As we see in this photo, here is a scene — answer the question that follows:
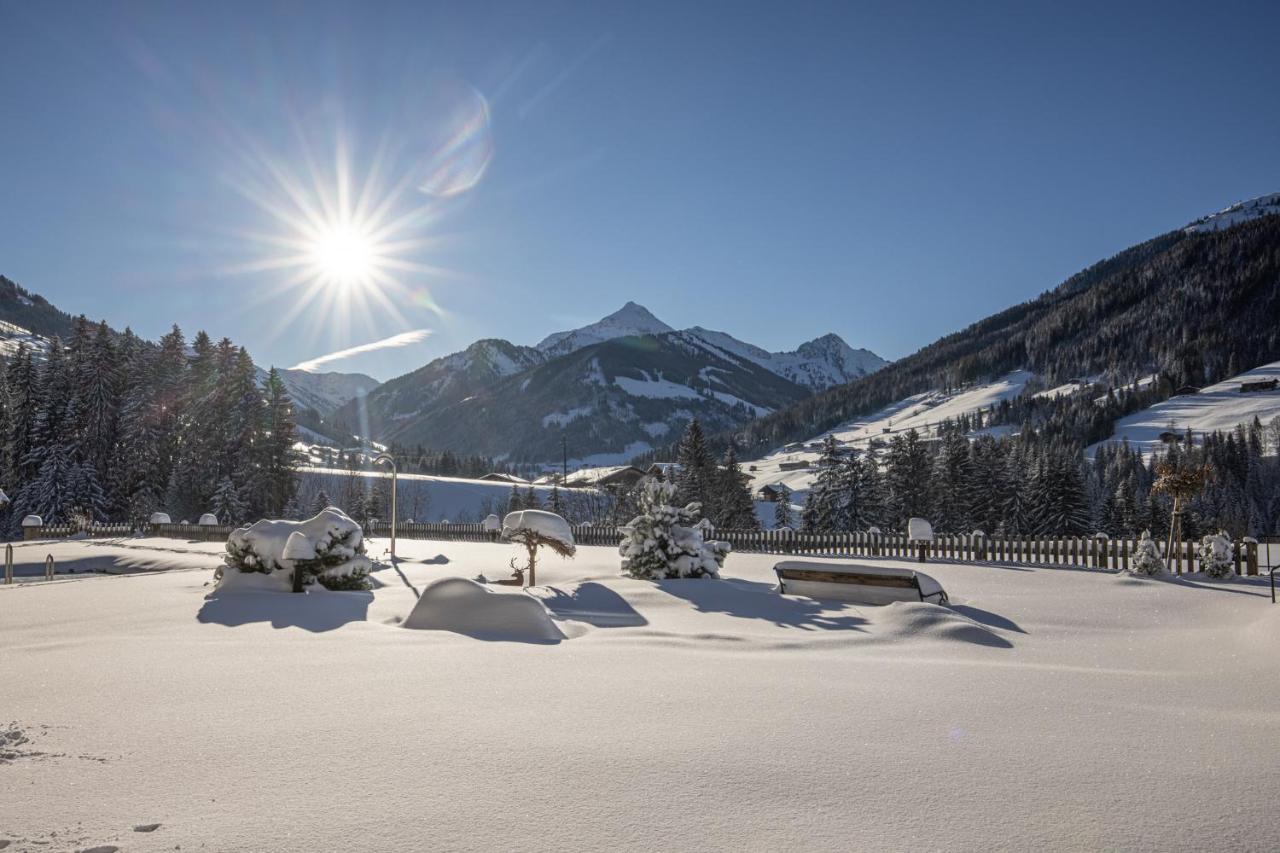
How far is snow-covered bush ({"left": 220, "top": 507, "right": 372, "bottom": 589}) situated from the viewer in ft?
41.7

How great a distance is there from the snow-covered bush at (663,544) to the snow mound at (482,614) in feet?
20.6

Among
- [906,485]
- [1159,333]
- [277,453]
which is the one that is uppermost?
[1159,333]

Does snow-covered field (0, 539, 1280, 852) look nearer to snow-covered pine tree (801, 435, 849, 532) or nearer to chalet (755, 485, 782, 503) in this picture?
snow-covered pine tree (801, 435, 849, 532)

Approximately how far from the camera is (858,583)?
1166cm

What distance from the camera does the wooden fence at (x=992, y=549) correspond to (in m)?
15.5

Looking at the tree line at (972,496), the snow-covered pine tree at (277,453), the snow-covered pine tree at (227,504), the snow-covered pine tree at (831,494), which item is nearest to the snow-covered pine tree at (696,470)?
the snow-covered pine tree at (831,494)

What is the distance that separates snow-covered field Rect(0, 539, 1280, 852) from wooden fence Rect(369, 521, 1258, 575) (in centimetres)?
779

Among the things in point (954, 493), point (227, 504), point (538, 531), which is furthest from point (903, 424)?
point (538, 531)

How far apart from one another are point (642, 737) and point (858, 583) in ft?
26.8

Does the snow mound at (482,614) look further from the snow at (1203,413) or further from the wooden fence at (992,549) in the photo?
the snow at (1203,413)

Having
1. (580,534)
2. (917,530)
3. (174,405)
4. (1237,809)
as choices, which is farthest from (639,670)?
(174,405)

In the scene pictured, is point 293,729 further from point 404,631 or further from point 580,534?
point 580,534

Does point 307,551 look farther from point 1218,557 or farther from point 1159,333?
point 1159,333

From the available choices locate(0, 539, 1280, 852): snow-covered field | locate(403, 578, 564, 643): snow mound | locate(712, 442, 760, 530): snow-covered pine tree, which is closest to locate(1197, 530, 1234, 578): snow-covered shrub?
locate(0, 539, 1280, 852): snow-covered field
